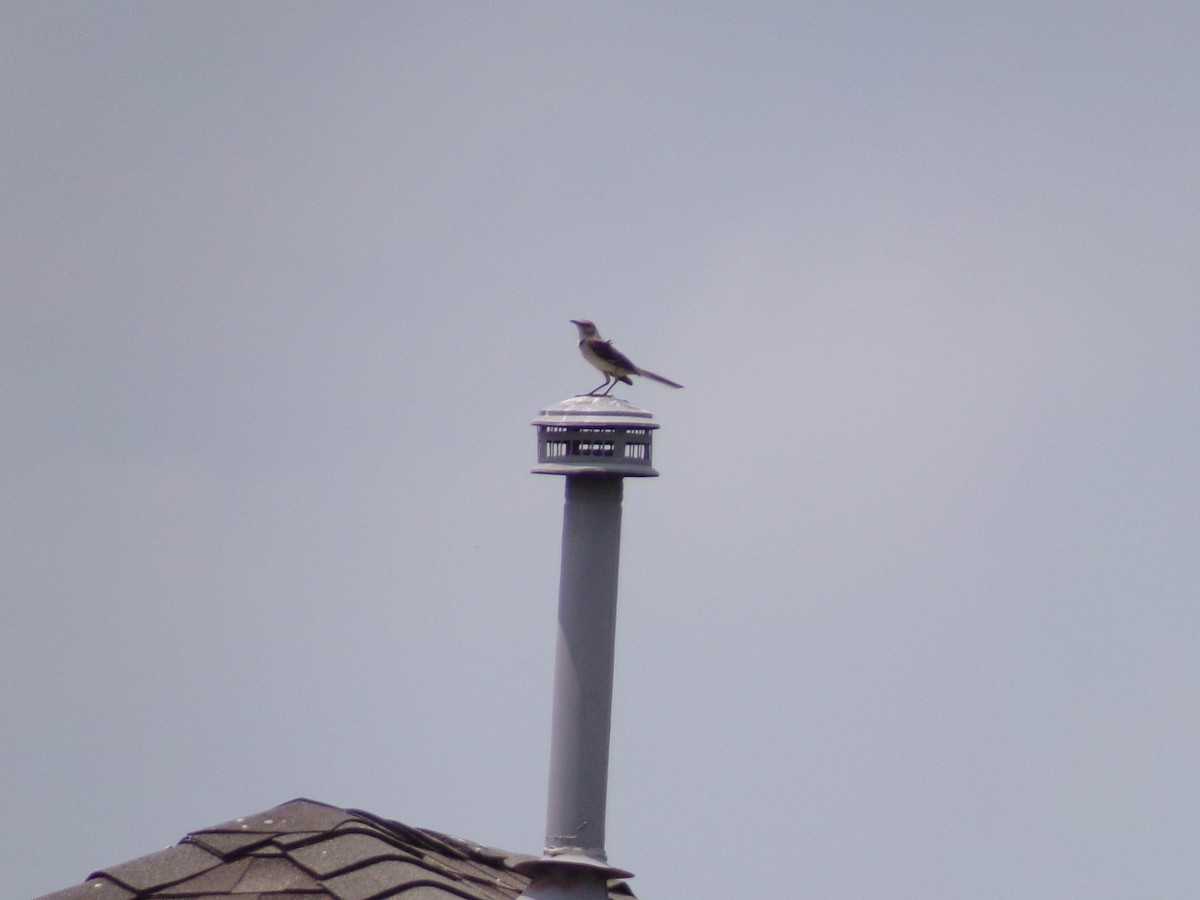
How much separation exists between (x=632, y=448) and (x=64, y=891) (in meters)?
2.56

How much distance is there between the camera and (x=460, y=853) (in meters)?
5.72

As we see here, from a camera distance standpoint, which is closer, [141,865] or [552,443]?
[141,865]

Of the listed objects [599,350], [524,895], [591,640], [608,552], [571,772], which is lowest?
[524,895]

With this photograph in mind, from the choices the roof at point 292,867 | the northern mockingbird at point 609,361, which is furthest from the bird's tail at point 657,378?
the roof at point 292,867

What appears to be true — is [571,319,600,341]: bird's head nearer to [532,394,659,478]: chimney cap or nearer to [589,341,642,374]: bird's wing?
[589,341,642,374]: bird's wing

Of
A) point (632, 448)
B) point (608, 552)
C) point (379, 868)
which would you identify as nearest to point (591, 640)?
point (608, 552)

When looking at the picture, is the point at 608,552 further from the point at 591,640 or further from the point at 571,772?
the point at 571,772

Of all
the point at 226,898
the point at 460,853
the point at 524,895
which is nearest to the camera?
the point at 226,898

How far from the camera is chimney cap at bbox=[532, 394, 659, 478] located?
5.30m

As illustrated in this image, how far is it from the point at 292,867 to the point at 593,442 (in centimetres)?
189

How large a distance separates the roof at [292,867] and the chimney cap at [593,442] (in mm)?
1520

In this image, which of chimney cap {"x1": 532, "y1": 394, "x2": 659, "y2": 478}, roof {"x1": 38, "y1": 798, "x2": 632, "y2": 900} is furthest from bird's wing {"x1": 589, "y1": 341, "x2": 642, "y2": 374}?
roof {"x1": 38, "y1": 798, "x2": 632, "y2": 900}

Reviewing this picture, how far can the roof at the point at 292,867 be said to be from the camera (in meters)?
4.70

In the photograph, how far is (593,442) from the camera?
5328 mm
